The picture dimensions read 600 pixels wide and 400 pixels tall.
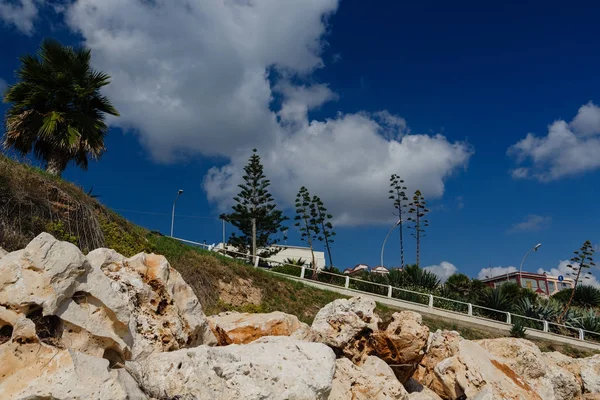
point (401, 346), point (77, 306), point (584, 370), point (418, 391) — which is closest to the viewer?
point (77, 306)

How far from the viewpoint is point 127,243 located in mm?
18000

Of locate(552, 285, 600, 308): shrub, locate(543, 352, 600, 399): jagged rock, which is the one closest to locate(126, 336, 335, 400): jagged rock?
locate(543, 352, 600, 399): jagged rock

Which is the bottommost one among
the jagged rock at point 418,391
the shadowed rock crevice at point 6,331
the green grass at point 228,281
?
the jagged rock at point 418,391

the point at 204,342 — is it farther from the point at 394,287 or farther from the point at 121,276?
the point at 394,287

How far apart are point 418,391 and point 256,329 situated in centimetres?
311

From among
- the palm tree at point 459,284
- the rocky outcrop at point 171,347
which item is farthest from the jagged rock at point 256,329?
the palm tree at point 459,284

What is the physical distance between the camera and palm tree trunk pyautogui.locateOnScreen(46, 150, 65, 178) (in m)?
20.2

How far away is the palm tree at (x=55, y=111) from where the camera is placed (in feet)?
65.9

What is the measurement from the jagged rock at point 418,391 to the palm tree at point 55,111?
56.0ft

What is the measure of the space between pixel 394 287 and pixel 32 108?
68.4 ft

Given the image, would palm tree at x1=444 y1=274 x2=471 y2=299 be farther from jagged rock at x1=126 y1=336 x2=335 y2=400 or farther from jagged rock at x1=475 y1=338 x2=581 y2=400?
jagged rock at x1=126 y1=336 x2=335 y2=400

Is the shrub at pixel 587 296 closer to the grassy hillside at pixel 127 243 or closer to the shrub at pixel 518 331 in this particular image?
the grassy hillside at pixel 127 243

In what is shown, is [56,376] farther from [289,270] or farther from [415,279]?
[415,279]

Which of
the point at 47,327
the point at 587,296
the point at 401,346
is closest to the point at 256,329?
the point at 401,346
